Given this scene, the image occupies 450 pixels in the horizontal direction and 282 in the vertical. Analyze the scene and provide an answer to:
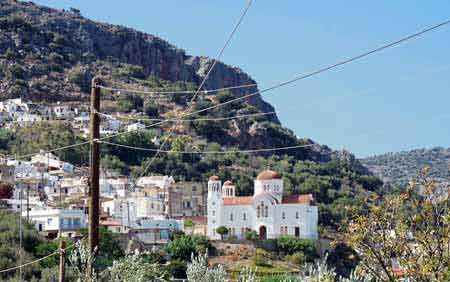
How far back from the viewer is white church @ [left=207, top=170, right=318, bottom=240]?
6875cm

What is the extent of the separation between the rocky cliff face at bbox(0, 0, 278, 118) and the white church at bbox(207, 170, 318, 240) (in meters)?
44.2

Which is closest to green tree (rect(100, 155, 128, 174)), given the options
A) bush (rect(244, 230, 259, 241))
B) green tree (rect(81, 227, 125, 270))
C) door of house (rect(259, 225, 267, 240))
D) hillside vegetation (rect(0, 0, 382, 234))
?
hillside vegetation (rect(0, 0, 382, 234))

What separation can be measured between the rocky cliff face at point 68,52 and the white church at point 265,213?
44249 millimetres

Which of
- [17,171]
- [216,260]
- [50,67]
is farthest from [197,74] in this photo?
[216,260]

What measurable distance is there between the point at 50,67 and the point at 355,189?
44.0 m

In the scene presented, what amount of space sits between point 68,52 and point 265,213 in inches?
2628

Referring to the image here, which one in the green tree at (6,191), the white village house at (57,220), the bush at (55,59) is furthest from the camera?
the bush at (55,59)

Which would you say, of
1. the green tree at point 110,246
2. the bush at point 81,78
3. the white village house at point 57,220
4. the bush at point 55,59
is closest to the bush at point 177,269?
the green tree at point 110,246

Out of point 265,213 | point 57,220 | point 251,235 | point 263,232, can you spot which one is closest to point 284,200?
point 265,213

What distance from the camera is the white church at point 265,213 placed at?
68.8m

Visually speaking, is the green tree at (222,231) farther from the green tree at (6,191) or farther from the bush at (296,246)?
the green tree at (6,191)

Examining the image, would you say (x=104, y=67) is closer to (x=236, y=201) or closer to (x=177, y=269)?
(x=236, y=201)

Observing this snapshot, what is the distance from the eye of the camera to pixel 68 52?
424ft

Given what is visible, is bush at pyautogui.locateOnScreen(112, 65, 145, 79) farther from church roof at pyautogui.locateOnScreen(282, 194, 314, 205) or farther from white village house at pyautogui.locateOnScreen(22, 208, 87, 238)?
white village house at pyautogui.locateOnScreen(22, 208, 87, 238)
